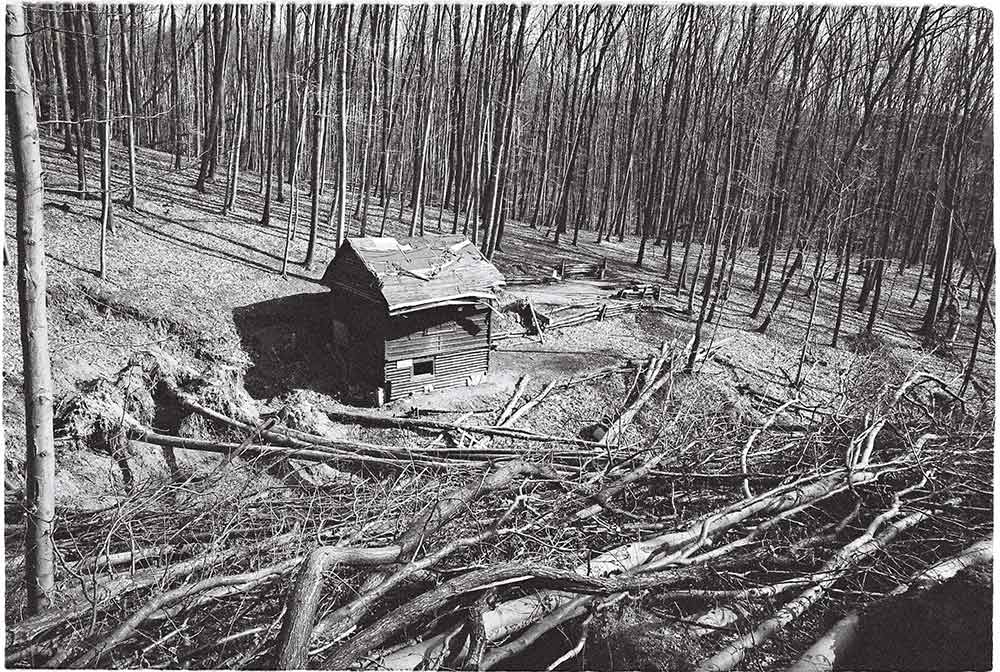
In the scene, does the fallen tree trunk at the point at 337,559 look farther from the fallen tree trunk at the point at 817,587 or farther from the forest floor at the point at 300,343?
the fallen tree trunk at the point at 817,587

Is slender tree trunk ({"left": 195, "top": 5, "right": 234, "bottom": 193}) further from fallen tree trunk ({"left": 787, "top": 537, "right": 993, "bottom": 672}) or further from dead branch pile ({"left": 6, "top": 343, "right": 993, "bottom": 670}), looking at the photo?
fallen tree trunk ({"left": 787, "top": 537, "right": 993, "bottom": 672})

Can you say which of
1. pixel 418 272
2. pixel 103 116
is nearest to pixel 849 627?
pixel 418 272

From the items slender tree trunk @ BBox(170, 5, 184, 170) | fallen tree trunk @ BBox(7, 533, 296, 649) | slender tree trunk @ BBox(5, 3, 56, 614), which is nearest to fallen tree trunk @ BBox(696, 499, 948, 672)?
fallen tree trunk @ BBox(7, 533, 296, 649)

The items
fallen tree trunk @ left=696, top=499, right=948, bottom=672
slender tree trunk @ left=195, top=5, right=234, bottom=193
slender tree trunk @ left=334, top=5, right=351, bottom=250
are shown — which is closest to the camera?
fallen tree trunk @ left=696, top=499, right=948, bottom=672

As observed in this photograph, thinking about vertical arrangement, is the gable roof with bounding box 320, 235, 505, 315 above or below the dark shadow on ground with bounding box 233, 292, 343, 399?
above

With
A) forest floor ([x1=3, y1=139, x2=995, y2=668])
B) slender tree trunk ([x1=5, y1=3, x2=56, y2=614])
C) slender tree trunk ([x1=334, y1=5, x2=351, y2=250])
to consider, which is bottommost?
forest floor ([x1=3, y1=139, x2=995, y2=668])

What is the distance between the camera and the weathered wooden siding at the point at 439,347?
34.5ft

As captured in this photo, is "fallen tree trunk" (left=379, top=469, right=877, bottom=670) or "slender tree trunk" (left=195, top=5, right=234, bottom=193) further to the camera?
"slender tree trunk" (left=195, top=5, right=234, bottom=193)

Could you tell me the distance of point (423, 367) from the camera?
1095 cm

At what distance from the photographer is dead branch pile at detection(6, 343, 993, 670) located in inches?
120

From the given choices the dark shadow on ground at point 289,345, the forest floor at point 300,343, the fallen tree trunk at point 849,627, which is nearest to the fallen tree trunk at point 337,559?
the forest floor at point 300,343

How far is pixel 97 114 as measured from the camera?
1103cm

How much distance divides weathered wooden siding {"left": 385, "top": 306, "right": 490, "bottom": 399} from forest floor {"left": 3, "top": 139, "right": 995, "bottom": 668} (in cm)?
36

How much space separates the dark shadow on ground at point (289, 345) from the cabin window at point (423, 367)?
4.43 feet
